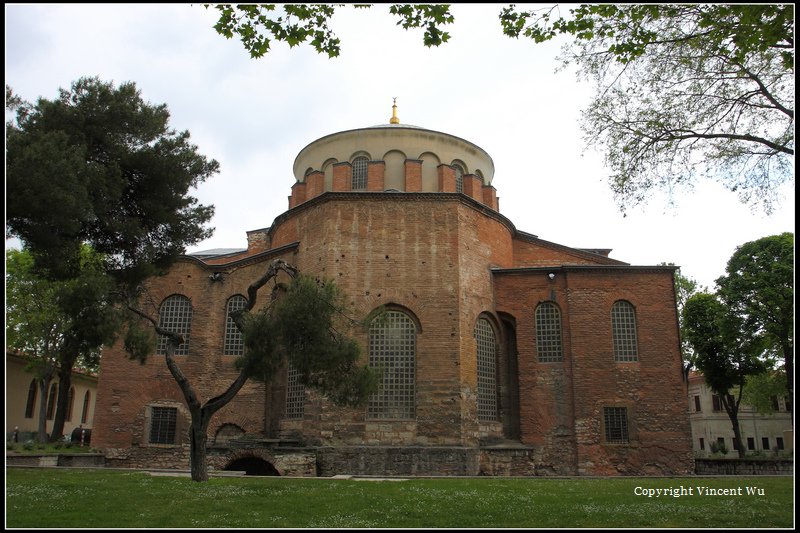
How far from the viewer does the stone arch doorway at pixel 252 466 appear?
18359 millimetres

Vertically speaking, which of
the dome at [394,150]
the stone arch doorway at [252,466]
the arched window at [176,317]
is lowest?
the stone arch doorway at [252,466]

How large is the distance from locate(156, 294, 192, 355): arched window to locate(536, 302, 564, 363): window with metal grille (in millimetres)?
12422

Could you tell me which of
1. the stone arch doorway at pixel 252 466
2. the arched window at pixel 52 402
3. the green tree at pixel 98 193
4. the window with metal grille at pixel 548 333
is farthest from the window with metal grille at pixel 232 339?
the arched window at pixel 52 402

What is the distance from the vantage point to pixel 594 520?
8.20 meters

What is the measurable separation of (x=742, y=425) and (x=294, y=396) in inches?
1455

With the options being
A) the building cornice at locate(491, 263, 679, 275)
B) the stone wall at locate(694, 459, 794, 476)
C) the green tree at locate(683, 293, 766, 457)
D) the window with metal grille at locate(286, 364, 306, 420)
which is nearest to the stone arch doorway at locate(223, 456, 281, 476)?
the window with metal grille at locate(286, 364, 306, 420)

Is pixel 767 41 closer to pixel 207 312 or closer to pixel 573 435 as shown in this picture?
pixel 573 435

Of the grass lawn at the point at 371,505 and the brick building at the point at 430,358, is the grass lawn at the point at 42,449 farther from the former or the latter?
the grass lawn at the point at 371,505

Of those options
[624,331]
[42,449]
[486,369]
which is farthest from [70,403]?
[624,331]

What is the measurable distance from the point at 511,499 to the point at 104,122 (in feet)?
36.2

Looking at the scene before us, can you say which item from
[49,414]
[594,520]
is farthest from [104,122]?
[49,414]

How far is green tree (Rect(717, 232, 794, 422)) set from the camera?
83.6 feet

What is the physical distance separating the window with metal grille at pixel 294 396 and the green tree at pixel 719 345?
59.1ft

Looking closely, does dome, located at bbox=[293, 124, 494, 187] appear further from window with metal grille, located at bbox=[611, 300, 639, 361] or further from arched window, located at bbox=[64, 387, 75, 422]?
arched window, located at bbox=[64, 387, 75, 422]
